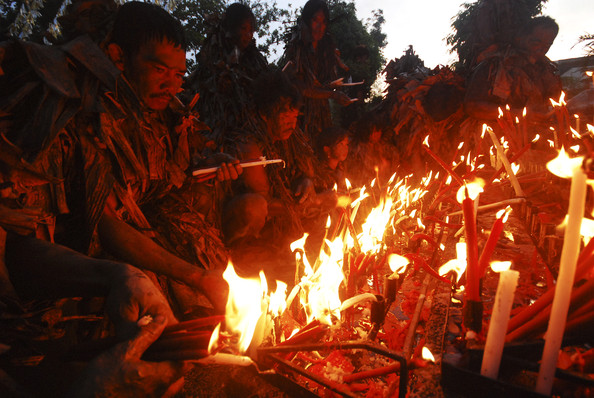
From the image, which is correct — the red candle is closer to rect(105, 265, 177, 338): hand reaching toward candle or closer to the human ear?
rect(105, 265, 177, 338): hand reaching toward candle

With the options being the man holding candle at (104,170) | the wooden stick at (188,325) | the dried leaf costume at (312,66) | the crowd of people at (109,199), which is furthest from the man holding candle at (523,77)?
the wooden stick at (188,325)

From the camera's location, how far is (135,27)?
2.50 m

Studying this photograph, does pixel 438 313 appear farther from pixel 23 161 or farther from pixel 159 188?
pixel 23 161

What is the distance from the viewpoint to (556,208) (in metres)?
3.56

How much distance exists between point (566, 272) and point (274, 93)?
4.47m

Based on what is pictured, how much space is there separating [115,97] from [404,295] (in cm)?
285

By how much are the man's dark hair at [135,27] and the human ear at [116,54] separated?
1.7 inches

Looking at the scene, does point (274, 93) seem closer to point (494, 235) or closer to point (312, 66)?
point (312, 66)

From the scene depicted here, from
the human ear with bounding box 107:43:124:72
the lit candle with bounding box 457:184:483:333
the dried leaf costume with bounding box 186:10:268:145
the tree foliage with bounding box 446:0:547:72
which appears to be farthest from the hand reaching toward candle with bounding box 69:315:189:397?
the tree foliage with bounding box 446:0:547:72

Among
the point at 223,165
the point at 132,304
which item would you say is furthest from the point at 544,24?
the point at 132,304

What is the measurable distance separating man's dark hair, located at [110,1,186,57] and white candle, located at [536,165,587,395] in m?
2.88

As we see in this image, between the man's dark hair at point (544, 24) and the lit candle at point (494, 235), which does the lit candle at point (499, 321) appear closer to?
the lit candle at point (494, 235)

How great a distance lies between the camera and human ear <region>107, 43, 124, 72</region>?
2.49 metres

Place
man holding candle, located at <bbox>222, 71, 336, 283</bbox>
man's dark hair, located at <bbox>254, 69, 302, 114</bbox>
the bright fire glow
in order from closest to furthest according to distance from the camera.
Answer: the bright fire glow
man holding candle, located at <bbox>222, 71, 336, 283</bbox>
man's dark hair, located at <bbox>254, 69, 302, 114</bbox>
